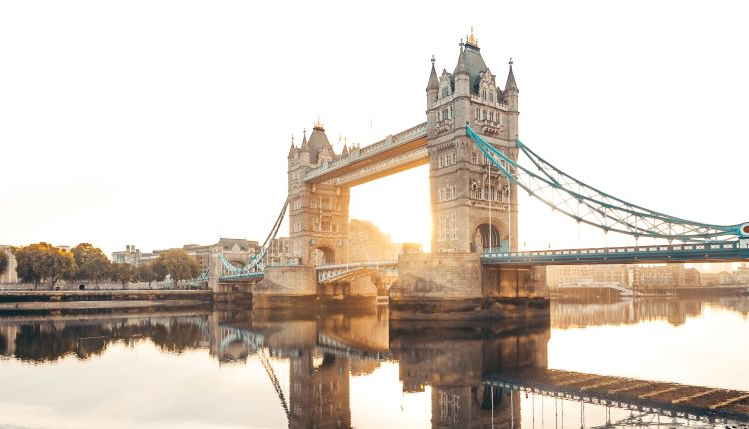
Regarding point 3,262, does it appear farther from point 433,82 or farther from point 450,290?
point 450,290

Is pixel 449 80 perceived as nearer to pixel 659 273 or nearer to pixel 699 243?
pixel 699 243

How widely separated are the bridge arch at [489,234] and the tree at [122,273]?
60.7 metres

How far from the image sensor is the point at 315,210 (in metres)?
66.2

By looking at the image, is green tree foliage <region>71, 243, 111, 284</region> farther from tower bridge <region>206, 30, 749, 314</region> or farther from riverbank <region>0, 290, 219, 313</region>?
tower bridge <region>206, 30, 749, 314</region>

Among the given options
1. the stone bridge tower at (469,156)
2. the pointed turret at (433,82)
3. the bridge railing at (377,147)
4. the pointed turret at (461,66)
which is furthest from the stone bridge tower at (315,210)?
the pointed turret at (461,66)

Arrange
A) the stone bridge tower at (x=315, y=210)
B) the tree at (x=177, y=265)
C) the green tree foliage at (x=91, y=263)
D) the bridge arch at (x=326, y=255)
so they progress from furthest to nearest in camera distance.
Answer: the tree at (x=177, y=265) < the green tree foliage at (x=91, y=263) < the bridge arch at (x=326, y=255) < the stone bridge tower at (x=315, y=210)

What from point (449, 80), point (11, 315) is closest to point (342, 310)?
point (449, 80)

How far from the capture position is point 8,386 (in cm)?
2053

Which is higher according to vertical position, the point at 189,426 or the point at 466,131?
the point at 466,131

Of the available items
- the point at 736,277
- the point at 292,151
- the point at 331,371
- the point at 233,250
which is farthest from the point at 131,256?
the point at 736,277

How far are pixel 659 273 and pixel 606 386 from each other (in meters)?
152

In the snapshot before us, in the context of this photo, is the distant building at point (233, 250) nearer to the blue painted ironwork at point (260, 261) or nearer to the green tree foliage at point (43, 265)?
the blue painted ironwork at point (260, 261)

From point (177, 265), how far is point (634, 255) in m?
74.5

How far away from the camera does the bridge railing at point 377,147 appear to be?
49.2 metres
